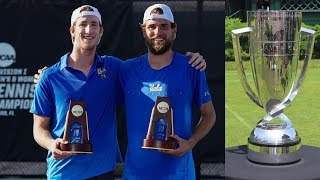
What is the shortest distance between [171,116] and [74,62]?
52 cm

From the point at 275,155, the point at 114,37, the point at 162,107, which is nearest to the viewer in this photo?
the point at 162,107

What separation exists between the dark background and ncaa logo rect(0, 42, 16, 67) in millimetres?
34

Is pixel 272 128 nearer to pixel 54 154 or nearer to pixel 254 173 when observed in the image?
pixel 254 173

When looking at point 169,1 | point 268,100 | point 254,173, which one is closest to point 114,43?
point 169,1

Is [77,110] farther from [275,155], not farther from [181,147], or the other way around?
[275,155]

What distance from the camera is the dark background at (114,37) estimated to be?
146 inches

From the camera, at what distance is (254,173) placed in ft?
7.46

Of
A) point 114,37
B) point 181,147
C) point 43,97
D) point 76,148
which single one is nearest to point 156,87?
point 181,147

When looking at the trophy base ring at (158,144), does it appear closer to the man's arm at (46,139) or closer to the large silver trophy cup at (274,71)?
the man's arm at (46,139)

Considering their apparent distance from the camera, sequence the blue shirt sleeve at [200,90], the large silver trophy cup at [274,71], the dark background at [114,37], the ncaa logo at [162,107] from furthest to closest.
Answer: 1. the dark background at [114,37]
2. the large silver trophy cup at [274,71]
3. the blue shirt sleeve at [200,90]
4. the ncaa logo at [162,107]

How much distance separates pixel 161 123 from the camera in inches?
77.0

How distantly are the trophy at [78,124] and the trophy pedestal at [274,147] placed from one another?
3.12 ft

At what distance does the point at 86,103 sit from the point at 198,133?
51 cm

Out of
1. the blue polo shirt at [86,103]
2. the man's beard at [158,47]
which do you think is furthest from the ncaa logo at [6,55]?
the man's beard at [158,47]
